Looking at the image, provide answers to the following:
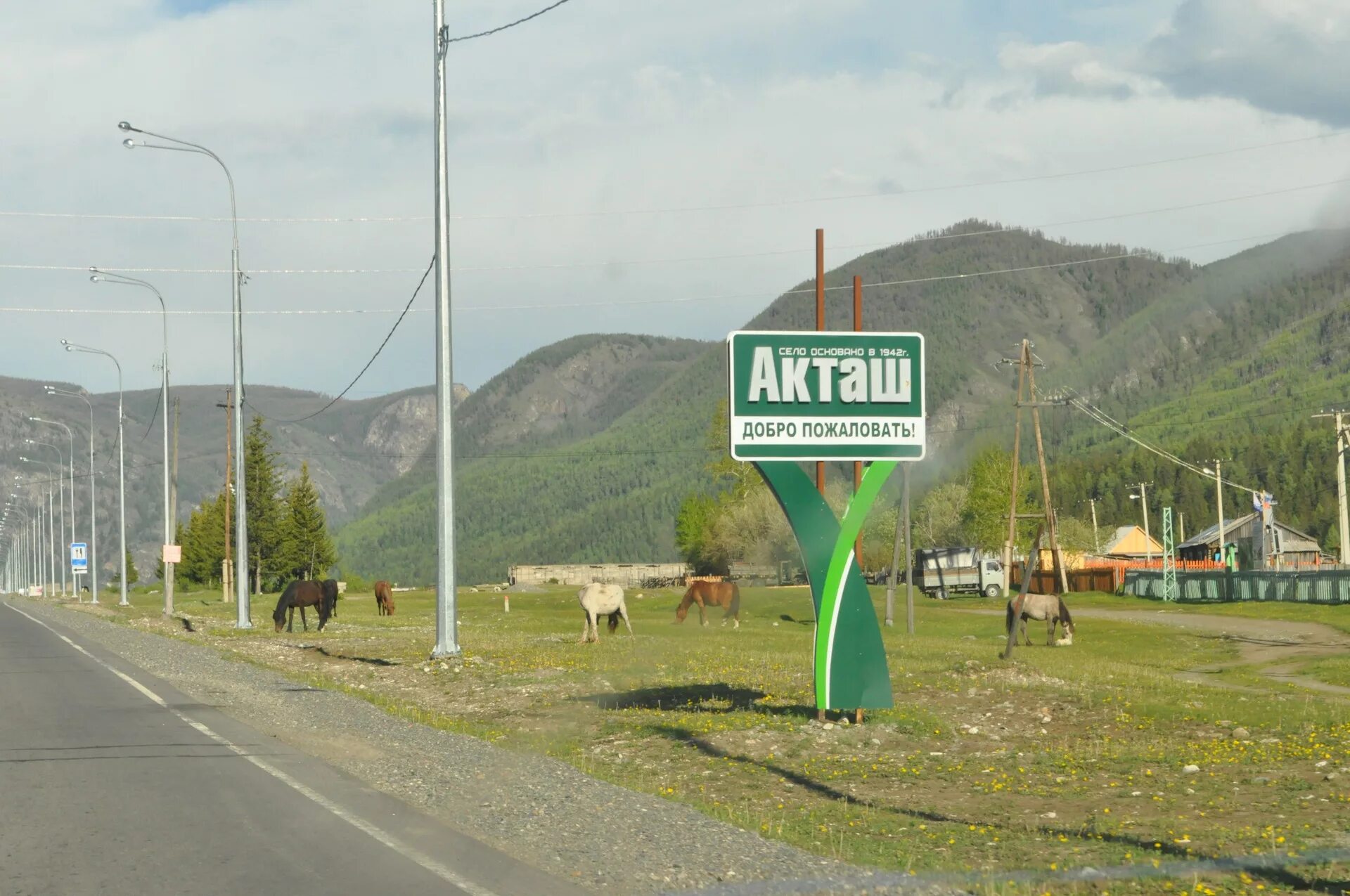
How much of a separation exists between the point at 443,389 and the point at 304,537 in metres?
100

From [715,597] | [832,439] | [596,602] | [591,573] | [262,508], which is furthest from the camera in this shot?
[591,573]

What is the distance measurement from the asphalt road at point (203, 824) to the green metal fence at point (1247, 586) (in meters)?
58.9

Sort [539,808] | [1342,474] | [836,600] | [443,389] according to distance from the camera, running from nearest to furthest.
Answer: [539,808], [836,600], [443,389], [1342,474]

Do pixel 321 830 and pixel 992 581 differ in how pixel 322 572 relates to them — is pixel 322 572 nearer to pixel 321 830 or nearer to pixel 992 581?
pixel 992 581

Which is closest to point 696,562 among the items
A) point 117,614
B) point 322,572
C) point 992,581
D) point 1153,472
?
point 322,572

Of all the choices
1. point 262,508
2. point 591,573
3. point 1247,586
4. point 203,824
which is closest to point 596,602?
point 203,824

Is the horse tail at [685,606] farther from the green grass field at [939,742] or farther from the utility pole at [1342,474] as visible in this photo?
the utility pole at [1342,474]

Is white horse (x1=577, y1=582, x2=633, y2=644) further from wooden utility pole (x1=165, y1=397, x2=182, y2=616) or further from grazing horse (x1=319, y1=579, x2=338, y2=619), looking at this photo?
wooden utility pole (x1=165, y1=397, x2=182, y2=616)

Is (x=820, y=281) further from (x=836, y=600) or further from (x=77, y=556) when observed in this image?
(x=77, y=556)

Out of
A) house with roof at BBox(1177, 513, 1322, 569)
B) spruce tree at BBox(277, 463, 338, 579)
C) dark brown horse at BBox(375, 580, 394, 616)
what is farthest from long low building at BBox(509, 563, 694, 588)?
dark brown horse at BBox(375, 580, 394, 616)

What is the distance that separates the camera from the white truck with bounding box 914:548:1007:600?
87625mm

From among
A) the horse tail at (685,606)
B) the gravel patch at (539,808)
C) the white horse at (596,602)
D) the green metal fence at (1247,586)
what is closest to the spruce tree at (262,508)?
the green metal fence at (1247,586)

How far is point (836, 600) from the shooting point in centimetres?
1786

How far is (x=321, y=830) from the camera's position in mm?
10852
